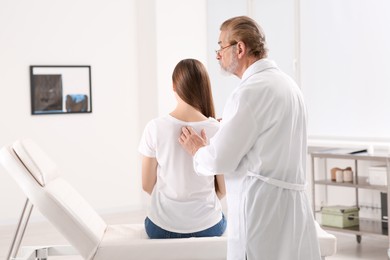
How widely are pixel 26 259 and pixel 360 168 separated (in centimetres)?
319

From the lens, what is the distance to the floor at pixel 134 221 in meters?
4.92

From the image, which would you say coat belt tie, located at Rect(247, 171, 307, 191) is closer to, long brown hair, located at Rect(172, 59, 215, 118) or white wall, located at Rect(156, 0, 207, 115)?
long brown hair, located at Rect(172, 59, 215, 118)

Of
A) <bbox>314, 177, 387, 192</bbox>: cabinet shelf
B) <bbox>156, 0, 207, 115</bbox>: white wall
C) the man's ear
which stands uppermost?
<bbox>156, 0, 207, 115</bbox>: white wall

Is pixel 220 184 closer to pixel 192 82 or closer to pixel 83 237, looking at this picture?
pixel 192 82

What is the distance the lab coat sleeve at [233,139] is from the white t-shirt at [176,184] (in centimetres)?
74

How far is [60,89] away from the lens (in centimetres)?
673

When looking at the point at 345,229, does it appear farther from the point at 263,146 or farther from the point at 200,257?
the point at 263,146

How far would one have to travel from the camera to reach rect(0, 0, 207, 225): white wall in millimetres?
6441

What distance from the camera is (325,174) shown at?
5906mm

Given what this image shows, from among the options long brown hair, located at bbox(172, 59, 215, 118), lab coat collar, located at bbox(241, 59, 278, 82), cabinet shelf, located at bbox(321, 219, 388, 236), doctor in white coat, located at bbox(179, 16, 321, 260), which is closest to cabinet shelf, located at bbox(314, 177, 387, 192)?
cabinet shelf, located at bbox(321, 219, 388, 236)

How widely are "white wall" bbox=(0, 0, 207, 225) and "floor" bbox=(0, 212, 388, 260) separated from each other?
29 centimetres

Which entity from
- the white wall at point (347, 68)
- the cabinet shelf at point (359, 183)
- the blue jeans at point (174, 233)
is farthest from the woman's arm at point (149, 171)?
the white wall at point (347, 68)

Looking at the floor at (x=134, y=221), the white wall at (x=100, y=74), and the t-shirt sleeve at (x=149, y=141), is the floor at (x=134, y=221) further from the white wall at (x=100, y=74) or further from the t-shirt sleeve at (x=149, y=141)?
the t-shirt sleeve at (x=149, y=141)

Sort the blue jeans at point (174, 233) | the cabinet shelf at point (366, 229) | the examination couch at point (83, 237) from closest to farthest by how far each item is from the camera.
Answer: the examination couch at point (83, 237) < the blue jeans at point (174, 233) < the cabinet shelf at point (366, 229)
